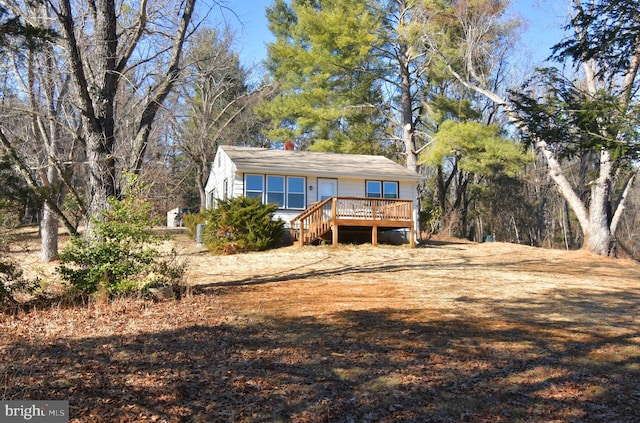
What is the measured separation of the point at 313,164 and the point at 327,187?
1.17 meters

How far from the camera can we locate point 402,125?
25406 mm

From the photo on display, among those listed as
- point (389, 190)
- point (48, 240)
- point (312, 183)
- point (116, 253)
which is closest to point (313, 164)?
point (312, 183)

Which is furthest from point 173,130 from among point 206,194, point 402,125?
point 402,125

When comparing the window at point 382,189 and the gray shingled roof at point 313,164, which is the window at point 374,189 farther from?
the gray shingled roof at point 313,164

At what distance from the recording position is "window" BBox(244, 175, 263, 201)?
18484 mm

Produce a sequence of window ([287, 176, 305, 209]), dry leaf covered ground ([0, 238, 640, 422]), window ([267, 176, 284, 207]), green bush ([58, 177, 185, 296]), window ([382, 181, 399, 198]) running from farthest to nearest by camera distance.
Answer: window ([382, 181, 399, 198])
window ([287, 176, 305, 209])
window ([267, 176, 284, 207])
green bush ([58, 177, 185, 296])
dry leaf covered ground ([0, 238, 640, 422])

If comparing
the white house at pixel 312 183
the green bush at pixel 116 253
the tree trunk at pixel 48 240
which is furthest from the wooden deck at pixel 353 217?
the green bush at pixel 116 253

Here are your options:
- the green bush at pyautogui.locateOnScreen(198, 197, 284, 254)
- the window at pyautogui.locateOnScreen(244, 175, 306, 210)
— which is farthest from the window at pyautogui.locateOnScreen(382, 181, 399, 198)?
the green bush at pyautogui.locateOnScreen(198, 197, 284, 254)

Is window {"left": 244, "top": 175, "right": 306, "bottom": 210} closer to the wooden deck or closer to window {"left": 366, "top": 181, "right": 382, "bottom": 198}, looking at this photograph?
the wooden deck

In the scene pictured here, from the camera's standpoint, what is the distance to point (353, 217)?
56.2 feet

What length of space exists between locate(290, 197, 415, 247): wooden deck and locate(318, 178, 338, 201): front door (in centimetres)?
132

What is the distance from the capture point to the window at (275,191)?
18719 mm
